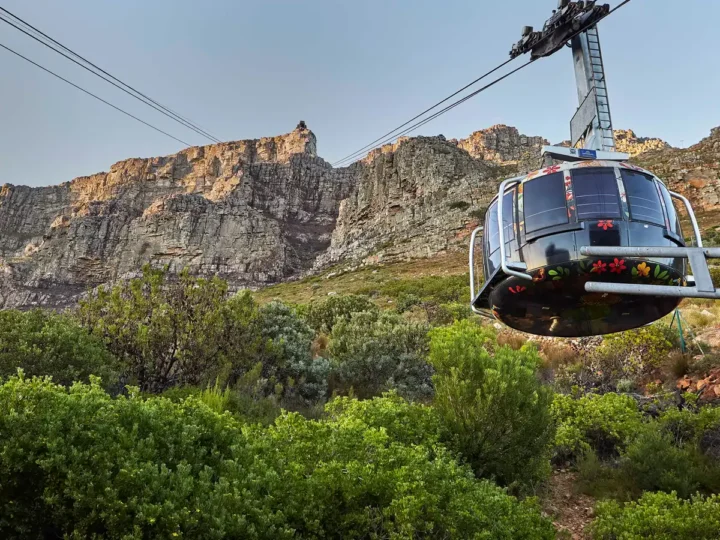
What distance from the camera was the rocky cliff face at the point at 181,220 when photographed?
3986 inches

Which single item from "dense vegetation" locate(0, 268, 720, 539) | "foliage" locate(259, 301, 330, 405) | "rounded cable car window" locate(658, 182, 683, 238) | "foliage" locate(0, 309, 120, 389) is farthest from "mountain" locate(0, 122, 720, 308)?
"rounded cable car window" locate(658, 182, 683, 238)

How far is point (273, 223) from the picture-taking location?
109125 millimetres

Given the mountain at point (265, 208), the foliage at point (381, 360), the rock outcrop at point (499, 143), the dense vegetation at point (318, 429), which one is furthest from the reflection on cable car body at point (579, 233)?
the rock outcrop at point (499, 143)

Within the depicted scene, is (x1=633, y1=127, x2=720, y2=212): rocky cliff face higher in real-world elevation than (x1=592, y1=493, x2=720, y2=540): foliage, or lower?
higher

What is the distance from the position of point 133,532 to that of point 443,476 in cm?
280

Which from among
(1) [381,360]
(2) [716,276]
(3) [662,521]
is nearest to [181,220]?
(1) [381,360]

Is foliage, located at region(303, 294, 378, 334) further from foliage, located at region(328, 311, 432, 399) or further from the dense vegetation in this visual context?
foliage, located at region(328, 311, 432, 399)

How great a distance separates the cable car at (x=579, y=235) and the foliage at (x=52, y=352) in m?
6.91

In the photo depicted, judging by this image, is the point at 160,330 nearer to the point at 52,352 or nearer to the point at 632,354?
the point at 52,352

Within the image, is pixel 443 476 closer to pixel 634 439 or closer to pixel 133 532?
pixel 133 532

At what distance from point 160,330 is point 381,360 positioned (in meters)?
5.26

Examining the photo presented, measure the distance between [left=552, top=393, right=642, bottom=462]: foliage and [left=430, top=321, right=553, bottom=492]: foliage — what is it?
1453 millimetres

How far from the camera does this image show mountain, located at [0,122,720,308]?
5506 cm

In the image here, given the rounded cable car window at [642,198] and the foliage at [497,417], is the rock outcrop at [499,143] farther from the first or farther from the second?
the rounded cable car window at [642,198]
